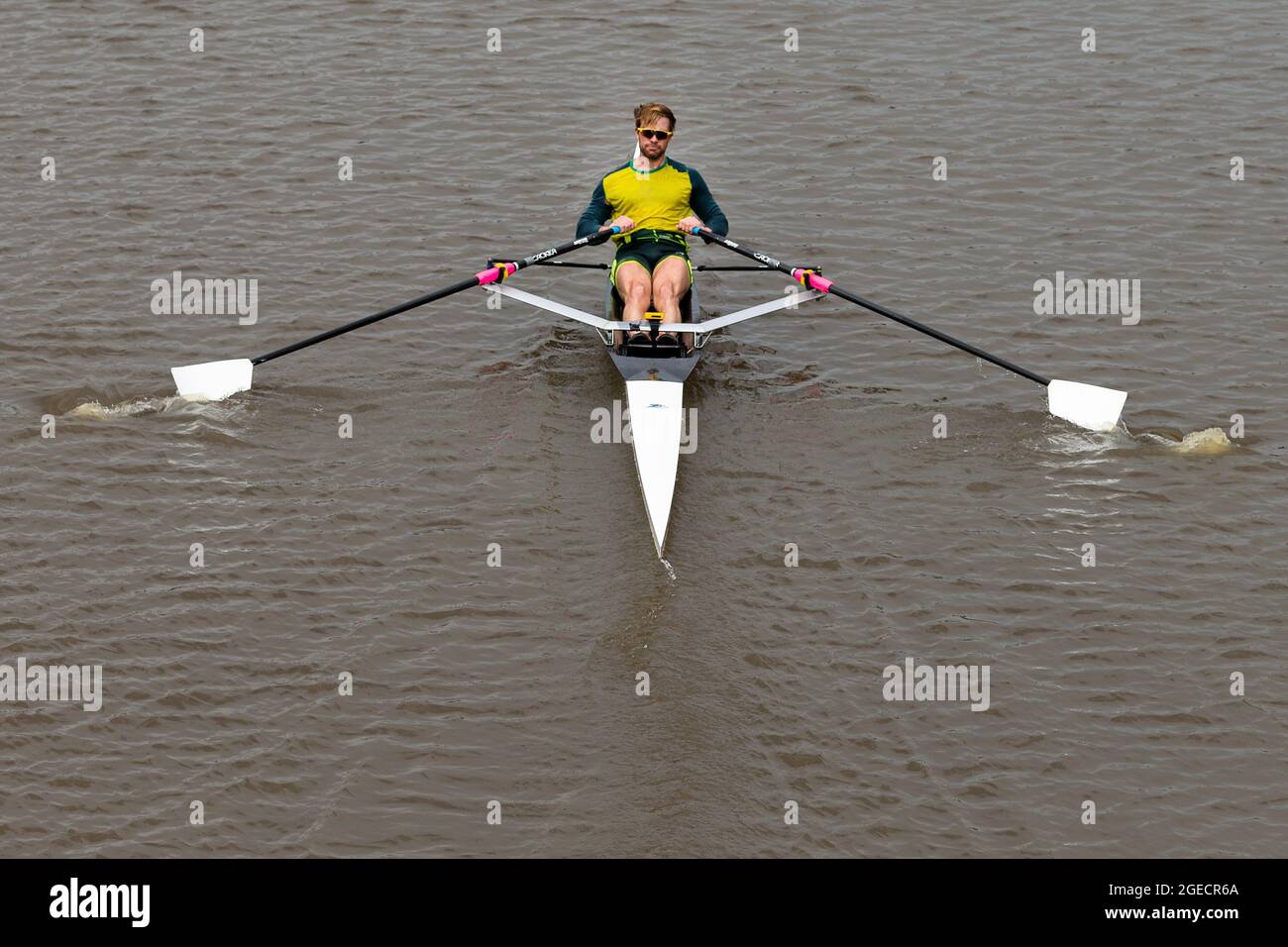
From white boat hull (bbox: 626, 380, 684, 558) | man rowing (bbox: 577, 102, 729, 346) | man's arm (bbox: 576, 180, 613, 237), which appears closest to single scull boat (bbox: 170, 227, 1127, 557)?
white boat hull (bbox: 626, 380, 684, 558)

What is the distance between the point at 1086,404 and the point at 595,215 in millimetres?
5230

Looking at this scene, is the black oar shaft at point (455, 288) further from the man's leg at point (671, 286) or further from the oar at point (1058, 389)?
the oar at point (1058, 389)

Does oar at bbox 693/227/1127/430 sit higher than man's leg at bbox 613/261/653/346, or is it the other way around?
man's leg at bbox 613/261/653/346

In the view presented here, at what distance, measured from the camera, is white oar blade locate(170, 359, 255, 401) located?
15883 mm

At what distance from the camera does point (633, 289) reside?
16.0 m

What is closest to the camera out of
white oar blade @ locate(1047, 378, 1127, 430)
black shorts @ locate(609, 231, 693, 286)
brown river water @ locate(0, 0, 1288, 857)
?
brown river water @ locate(0, 0, 1288, 857)

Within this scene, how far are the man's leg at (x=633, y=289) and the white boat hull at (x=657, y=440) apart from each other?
35.2 inches

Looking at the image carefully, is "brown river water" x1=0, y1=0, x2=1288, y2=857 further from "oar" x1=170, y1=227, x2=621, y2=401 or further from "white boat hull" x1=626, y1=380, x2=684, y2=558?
"white boat hull" x1=626, y1=380, x2=684, y2=558

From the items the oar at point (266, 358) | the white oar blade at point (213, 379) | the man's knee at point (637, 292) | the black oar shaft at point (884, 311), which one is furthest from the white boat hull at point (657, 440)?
the white oar blade at point (213, 379)

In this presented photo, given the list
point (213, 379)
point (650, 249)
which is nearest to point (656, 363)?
point (650, 249)

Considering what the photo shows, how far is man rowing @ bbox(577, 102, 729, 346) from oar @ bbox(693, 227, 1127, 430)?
374 millimetres

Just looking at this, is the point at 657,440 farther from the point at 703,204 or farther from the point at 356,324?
the point at 356,324
